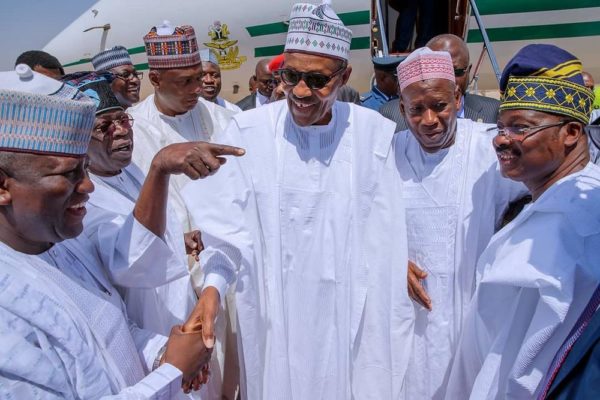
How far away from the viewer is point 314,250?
2.41 meters

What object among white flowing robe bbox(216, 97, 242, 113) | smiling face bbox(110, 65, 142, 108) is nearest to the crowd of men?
smiling face bbox(110, 65, 142, 108)

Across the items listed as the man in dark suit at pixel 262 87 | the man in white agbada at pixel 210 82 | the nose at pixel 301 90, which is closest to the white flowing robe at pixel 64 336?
the nose at pixel 301 90

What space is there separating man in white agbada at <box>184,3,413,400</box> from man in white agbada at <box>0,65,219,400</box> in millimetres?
923

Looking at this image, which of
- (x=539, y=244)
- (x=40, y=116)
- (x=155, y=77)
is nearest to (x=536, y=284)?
(x=539, y=244)

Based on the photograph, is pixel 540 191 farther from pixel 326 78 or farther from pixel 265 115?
pixel 265 115

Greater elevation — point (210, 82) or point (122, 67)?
point (122, 67)

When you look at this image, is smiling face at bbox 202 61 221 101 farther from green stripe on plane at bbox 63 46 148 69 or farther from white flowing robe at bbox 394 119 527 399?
green stripe on plane at bbox 63 46 148 69

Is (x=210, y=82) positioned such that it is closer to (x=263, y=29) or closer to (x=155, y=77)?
(x=155, y=77)

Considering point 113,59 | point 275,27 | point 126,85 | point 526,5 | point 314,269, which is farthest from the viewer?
point 275,27

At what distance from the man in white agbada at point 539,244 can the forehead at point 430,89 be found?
16.6 inches

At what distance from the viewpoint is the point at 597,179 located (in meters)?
1.73

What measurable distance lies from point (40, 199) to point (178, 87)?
2348 mm

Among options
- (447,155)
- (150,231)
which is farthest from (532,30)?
(150,231)

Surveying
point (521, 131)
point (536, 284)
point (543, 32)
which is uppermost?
point (543, 32)
